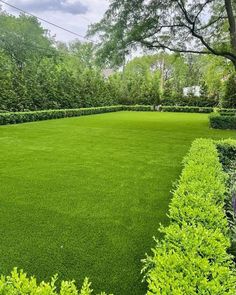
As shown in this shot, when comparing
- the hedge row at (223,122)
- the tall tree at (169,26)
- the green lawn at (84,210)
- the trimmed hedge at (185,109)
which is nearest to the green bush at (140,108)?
the trimmed hedge at (185,109)

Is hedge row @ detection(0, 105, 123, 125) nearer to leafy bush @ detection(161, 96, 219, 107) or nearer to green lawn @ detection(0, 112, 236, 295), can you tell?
green lawn @ detection(0, 112, 236, 295)

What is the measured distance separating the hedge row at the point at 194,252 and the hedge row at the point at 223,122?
35.0ft

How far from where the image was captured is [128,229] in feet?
10.9

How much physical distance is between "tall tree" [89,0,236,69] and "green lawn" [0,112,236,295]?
6180mm

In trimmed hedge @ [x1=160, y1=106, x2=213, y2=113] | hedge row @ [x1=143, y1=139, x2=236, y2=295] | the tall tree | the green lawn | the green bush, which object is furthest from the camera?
the green bush

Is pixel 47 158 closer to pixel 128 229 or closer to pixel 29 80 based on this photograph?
pixel 128 229

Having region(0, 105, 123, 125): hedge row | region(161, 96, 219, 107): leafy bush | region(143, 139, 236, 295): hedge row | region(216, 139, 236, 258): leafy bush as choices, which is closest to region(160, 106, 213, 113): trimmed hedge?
region(161, 96, 219, 107): leafy bush

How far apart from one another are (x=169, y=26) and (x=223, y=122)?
4.71m

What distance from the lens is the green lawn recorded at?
262cm

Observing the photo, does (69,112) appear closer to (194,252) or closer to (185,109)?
(185,109)

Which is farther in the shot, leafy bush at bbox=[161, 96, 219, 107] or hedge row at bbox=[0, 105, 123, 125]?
leafy bush at bbox=[161, 96, 219, 107]

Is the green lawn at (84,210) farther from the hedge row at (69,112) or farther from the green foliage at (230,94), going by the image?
the green foliage at (230,94)

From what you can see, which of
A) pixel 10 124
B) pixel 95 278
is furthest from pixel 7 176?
pixel 10 124

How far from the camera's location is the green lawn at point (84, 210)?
8.61 ft
